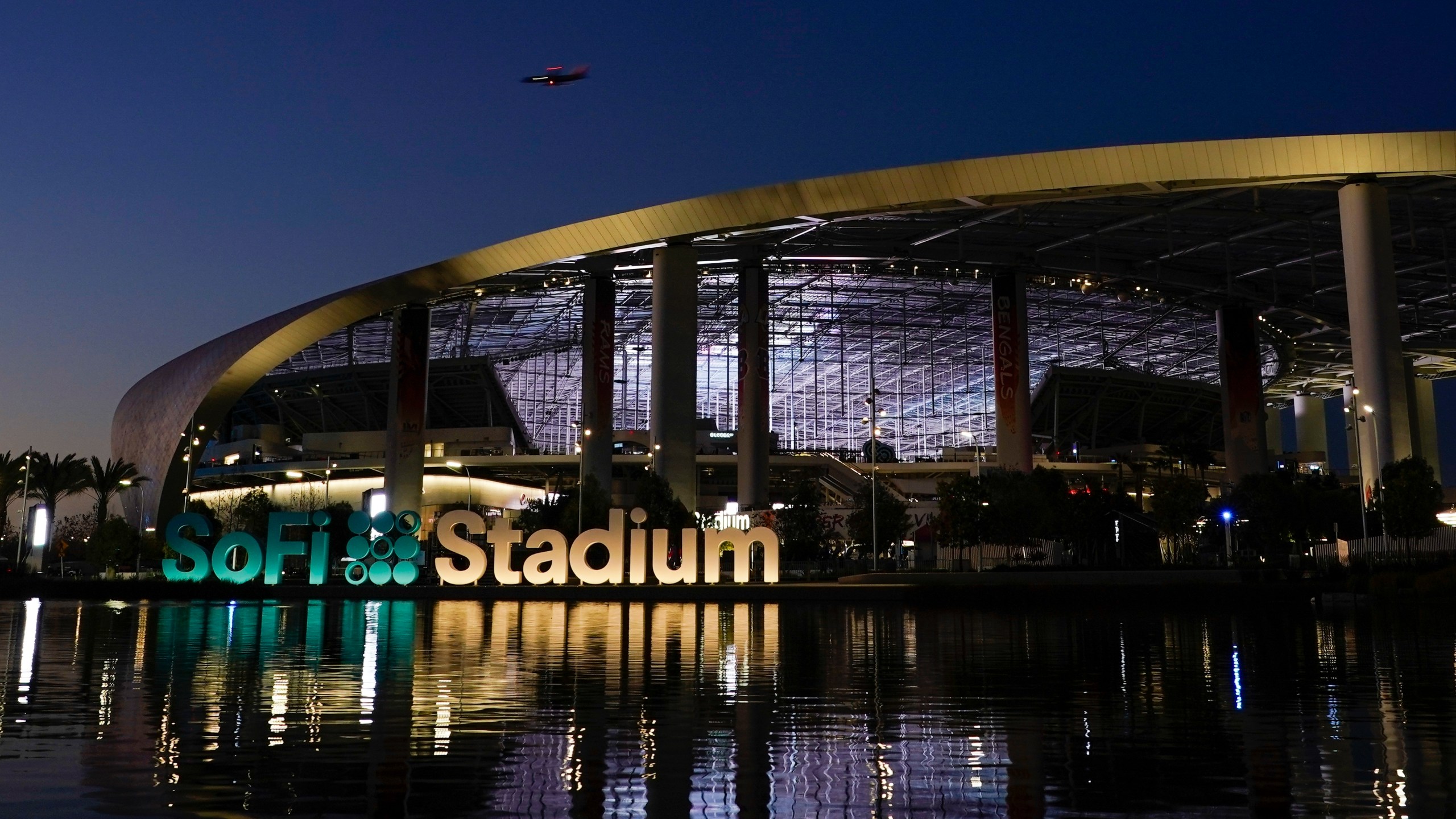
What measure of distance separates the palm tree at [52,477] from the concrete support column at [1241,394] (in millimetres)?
56540

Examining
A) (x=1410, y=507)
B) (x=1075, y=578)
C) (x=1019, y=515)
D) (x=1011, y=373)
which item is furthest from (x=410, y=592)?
(x=1011, y=373)

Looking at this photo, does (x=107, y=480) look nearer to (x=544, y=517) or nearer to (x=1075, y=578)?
(x=544, y=517)

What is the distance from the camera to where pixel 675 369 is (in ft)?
179

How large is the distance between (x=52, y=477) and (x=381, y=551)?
27.2 m

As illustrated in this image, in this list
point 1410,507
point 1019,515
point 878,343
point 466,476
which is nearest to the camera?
point 1410,507

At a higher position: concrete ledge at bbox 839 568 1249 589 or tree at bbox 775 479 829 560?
tree at bbox 775 479 829 560

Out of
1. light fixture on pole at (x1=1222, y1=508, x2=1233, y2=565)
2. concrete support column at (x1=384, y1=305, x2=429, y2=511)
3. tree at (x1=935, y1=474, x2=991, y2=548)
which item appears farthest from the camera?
concrete support column at (x1=384, y1=305, x2=429, y2=511)

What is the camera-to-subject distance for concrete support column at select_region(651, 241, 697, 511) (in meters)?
54.3

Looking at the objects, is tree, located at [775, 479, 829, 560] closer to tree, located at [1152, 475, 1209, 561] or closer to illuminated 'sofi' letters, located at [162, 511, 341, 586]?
tree, located at [1152, 475, 1209, 561]

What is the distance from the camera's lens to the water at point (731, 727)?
6.72 m

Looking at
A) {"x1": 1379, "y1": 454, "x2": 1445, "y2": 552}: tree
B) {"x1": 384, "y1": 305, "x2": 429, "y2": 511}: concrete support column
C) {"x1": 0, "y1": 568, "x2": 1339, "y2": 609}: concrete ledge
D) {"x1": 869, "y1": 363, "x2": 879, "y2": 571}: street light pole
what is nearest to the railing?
{"x1": 1379, "y1": 454, "x2": 1445, "y2": 552}: tree

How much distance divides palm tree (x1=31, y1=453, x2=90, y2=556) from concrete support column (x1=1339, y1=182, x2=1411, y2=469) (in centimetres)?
5563

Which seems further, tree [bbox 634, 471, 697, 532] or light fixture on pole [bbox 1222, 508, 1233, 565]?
tree [bbox 634, 471, 697, 532]

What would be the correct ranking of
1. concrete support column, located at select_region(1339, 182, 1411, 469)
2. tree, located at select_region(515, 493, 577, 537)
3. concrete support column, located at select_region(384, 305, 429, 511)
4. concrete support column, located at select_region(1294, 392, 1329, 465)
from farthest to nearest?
concrete support column, located at select_region(1294, 392, 1329, 465)
concrete support column, located at select_region(384, 305, 429, 511)
tree, located at select_region(515, 493, 577, 537)
concrete support column, located at select_region(1339, 182, 1411, 469)
